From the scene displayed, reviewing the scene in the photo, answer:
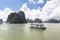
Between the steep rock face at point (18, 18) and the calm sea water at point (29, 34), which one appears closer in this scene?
the calm sea water at point (29, 34)

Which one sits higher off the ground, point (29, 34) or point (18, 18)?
point (18, 18)

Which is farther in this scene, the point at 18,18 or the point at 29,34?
the point at 18,18

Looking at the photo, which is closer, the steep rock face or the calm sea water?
the calm sea water

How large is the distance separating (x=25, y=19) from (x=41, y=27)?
173 feet

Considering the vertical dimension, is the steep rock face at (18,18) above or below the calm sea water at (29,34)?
above

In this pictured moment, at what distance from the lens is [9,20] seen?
268ft

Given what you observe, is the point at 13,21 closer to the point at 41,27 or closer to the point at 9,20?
the point at 9,20

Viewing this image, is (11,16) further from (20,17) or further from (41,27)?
(41,27)

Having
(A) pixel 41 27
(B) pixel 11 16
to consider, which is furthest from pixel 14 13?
(A) pixel 41 27

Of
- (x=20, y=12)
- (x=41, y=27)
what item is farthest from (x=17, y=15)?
(x=41, y=27)

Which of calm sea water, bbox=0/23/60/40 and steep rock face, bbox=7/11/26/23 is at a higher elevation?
steep rock face, bbox=7/11/26/23

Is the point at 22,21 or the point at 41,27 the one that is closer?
the point at 41,27

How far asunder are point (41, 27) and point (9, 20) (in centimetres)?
5390

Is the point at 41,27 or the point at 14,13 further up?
the point at 14,13
